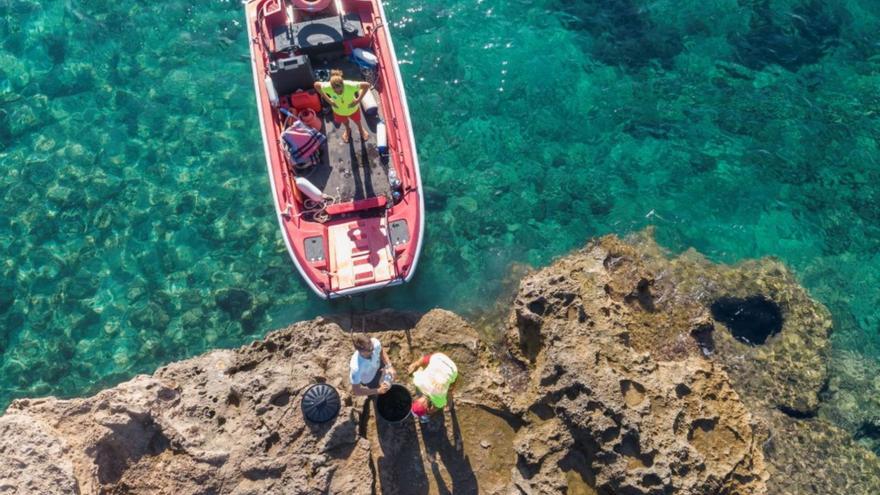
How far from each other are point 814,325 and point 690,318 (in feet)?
8.97

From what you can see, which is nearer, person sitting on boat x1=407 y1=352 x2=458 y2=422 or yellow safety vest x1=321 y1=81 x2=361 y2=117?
person sitting on boat x1=407 y1=352 x2=458 y2=422

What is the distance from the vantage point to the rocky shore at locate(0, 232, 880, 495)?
384 inches

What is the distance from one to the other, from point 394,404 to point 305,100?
6.86 metres

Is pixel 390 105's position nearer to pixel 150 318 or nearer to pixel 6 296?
pixel 150 318

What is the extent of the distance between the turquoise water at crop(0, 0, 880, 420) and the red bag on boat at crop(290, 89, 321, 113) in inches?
77.3

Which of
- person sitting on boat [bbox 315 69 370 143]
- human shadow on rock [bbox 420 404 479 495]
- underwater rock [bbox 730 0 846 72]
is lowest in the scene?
human shadow on rock [bbox 420 404 479 495]

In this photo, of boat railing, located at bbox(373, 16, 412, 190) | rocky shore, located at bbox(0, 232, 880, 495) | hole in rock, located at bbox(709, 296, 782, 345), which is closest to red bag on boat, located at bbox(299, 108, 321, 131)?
boat railing, located at bbox(373, 16, 412, 190)

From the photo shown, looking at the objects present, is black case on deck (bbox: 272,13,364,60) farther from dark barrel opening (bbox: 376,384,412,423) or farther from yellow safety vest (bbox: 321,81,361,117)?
dark barrel opening (bbox: 376,384,412,423)

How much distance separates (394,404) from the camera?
1046 cm

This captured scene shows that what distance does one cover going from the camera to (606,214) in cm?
1426

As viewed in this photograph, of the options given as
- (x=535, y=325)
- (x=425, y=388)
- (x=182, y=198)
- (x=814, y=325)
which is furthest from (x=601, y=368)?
(x=182, y=198)

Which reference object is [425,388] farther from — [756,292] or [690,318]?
[756,292]

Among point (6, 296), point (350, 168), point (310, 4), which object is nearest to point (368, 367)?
point (350, 168)

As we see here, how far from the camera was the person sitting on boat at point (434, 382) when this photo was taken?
9.75 meters
